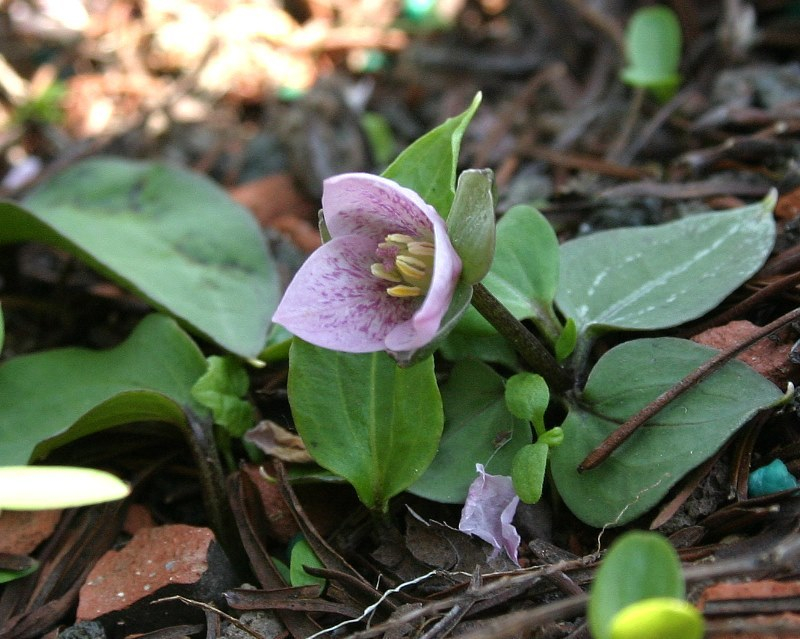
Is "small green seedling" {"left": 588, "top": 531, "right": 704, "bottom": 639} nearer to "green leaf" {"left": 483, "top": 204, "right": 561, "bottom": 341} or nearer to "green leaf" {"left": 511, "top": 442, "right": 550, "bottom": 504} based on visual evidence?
"green leaf" {"left": 511, "top": 442, "right": 550, "bottom": 504}

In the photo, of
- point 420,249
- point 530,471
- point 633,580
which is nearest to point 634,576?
point 633,580

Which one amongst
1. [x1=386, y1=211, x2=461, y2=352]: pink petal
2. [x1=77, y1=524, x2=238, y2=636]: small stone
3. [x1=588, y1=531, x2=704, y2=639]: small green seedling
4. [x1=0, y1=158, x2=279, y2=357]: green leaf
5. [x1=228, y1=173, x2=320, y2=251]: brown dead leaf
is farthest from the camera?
[x1=228, y1=173, x2=320, y2=251]: brown dead leaf

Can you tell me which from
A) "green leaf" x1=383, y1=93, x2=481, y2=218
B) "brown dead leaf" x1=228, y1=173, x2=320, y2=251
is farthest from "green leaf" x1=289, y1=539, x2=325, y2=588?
"brown dead leaf" x1=228, y1=173, x2=320, y2=251

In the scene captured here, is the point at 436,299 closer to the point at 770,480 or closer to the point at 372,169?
the point at 770,480

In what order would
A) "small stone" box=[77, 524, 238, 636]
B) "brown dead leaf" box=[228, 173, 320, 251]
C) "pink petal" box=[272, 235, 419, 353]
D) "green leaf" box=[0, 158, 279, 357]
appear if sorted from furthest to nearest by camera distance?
"brown dead leaf" box=[228, 173, 320, 251] → "green leaf" box=[0, 158, 279, 357] → "small stone" box=[77, 524, 238, 636] → "pink petal" box=[272, 235, 419, 353]

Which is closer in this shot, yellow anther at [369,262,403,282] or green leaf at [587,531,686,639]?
green leaf at [587,531,686,639]

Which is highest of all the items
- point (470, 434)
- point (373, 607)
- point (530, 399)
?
point (530, 399)

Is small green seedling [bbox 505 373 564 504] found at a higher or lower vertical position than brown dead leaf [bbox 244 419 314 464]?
higher

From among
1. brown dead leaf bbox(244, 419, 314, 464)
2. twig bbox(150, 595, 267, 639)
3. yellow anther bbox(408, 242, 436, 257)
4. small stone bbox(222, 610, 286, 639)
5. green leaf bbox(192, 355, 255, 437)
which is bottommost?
small stone bbox(222, 610, 286, 639)

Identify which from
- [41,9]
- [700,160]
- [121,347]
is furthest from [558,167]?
[41,9]
